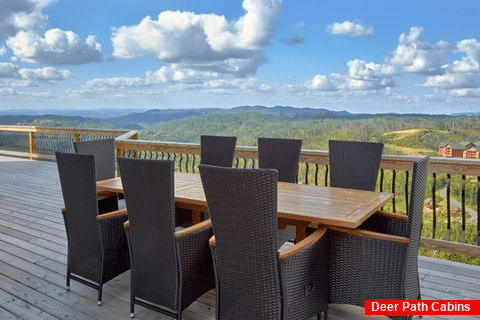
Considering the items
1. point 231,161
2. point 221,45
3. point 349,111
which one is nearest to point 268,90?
point 221,45

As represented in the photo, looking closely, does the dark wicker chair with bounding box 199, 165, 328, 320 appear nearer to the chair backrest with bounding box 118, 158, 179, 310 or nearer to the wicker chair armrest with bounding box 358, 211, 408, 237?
the chair backrest with bounding box 118, 158, 179, 310

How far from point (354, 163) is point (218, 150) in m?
1.50

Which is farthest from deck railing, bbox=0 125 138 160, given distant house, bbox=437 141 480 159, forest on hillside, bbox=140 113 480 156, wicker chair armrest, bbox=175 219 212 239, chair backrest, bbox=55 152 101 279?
distant house, bbox=437 141 480 159

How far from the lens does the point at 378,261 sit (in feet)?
7.59

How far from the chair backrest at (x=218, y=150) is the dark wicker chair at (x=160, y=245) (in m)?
1.63

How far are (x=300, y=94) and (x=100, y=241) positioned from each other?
967cm

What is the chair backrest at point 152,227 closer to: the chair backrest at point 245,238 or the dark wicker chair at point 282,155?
the chair backrest at point 245,238

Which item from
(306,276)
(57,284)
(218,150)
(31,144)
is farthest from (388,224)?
(31,144)

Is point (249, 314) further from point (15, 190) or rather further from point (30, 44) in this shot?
point (30, 44)

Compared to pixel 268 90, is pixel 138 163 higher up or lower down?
lower down

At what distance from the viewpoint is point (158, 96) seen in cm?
1376

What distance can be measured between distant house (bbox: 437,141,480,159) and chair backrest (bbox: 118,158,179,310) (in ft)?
9.76

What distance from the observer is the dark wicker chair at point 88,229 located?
2.71m

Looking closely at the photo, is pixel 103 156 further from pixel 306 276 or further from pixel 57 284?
pixel 306 276
